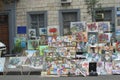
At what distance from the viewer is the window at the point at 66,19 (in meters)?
24.9

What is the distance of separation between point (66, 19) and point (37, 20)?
75.2 inches

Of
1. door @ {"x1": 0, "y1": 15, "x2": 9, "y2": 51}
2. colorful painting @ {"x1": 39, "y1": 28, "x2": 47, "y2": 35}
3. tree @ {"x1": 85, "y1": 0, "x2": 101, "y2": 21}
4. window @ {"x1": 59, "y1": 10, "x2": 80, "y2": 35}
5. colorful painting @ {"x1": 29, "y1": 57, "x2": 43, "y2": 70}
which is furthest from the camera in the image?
door @ {"x1": 0, "y1": 15, "x2": 9, "y2": 51}

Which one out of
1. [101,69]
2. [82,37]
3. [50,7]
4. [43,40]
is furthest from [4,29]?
[101,69]

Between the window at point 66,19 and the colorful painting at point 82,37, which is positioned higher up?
the window at point 66,19

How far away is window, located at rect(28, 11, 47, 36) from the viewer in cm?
2541

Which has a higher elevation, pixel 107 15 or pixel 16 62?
pixel 107 15

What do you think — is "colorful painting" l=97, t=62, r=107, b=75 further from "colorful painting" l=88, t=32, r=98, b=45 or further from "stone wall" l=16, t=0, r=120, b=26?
"stone wall" l=16, t=0, r=120, b=26

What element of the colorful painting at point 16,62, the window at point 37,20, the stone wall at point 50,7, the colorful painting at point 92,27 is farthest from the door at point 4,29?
the colorful painting at point 92,27

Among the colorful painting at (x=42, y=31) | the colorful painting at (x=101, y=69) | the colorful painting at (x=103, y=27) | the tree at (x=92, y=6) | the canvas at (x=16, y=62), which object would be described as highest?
the tree at (x=92, y=6)

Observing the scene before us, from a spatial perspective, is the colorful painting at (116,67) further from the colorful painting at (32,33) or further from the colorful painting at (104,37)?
the colorful painting at (32,33)

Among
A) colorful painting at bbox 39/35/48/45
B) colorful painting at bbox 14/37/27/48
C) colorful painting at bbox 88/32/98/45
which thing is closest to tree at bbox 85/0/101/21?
colorful painting at bbox 39/35/48/45

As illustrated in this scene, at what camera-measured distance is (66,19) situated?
2516cm

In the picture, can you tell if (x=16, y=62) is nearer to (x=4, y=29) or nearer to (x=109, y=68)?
(x=109, y=68)

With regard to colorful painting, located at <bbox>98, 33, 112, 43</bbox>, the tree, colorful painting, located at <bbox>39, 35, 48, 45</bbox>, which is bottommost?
colorful painting, located at <bbox>39, 35, 48, 45</bbox>
